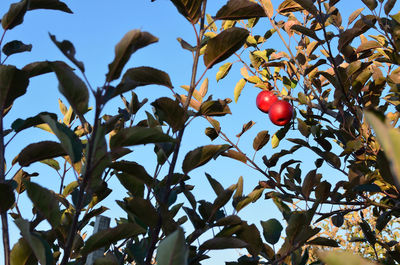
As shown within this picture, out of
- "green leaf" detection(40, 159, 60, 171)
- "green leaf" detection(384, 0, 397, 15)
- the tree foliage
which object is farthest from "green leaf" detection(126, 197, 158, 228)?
"green leaf" detection(384, 0, 397, 15)

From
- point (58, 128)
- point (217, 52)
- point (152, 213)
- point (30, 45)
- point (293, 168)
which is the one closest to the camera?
point (58, 128)

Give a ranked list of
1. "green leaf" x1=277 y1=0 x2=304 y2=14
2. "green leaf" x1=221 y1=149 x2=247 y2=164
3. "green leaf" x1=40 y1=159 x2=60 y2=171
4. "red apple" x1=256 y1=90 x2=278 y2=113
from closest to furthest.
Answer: "green leaf" x1=40 y1=159 x2=60 y2=171
"green leaf" x1=221 y1=149 x2=247 y2=164
"green leaf" x1=277 y1=0 x2=304 y2=14
"red apple" x1=256 y1=90 x2=278 y2=113

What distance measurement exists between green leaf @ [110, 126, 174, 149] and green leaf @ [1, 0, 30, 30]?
0.72m

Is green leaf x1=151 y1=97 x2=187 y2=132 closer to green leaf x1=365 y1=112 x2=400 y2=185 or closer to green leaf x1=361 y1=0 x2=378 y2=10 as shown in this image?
green leaf x1=365 y1=112 x2=400 y2=185

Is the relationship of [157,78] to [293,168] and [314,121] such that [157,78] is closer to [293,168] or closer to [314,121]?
[293,168]

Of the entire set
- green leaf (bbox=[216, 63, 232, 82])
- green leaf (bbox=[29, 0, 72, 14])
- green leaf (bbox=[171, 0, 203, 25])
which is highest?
green leaf (bbox=[216, 63, 232, 82])

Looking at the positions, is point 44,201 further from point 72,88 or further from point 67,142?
point 72,88

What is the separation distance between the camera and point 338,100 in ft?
8.27

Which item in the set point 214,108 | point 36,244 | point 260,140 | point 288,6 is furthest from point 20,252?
point 288,6

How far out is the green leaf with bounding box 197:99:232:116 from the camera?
1352 millimetres

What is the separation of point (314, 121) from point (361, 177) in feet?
2.66

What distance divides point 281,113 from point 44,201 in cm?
241

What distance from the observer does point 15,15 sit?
1.38 m

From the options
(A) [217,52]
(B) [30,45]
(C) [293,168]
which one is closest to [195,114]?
(A) [217,52]
